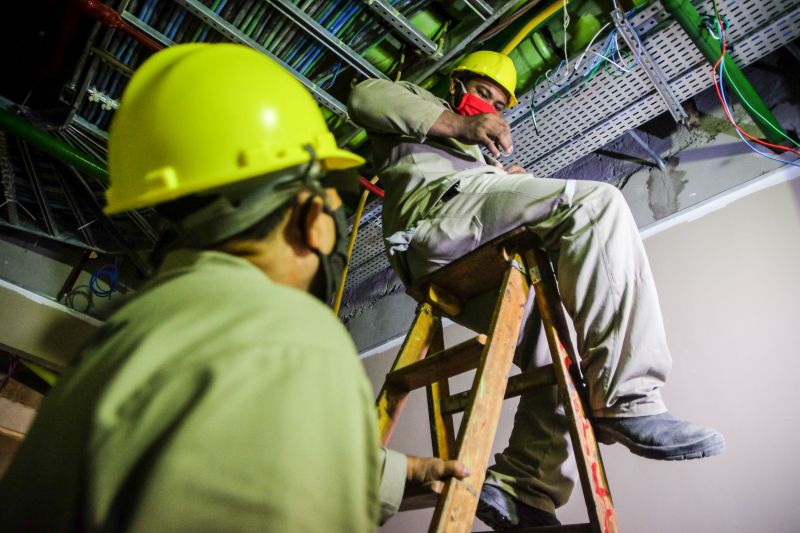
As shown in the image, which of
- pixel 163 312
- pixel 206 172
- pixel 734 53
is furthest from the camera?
pixel 734 53

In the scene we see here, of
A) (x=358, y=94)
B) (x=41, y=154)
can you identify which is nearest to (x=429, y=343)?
(x=358, y=94)

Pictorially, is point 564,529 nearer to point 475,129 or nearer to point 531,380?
point 531,380

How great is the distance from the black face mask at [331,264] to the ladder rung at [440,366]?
0.54 meters

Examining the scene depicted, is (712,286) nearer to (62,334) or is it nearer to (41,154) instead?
(41,154)

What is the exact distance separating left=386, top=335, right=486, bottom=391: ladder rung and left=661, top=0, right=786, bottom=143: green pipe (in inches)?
67.0

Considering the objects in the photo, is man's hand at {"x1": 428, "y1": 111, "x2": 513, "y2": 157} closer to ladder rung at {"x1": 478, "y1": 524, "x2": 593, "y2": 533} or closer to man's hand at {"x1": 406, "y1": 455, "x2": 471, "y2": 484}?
man's hand at {"x1": 406, "y1": 455, "x2": 471, "y2": 484}

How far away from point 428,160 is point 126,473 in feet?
4.89

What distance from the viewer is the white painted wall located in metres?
1.71

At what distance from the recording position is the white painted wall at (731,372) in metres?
1.71

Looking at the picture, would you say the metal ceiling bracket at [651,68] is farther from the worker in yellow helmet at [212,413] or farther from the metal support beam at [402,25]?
the worker in yellow helmet at [212,413]

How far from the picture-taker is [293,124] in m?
0.95

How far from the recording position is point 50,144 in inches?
131

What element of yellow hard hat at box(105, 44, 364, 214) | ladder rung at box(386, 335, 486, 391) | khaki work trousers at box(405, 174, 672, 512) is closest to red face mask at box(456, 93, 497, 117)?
khaki work trousers at box(405, 174, 672, 512)

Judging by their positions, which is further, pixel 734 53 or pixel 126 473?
pixel 734 53
